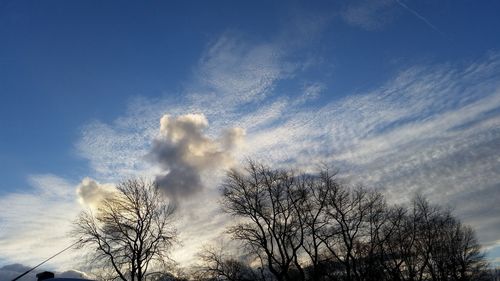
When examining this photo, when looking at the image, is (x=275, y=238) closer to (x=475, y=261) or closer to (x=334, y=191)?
(x=334, y=191)

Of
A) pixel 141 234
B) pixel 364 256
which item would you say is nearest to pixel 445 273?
pixel 364 256

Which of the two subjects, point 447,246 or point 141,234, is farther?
point 447,246

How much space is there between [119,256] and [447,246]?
1531 inches

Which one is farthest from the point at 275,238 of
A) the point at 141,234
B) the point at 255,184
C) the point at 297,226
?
the point at 141,234

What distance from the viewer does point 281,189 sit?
36062 mm

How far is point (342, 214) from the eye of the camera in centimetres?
3697

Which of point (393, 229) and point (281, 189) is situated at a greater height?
point (281, 189)

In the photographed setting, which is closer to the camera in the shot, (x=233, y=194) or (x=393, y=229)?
(x=233, y=194)

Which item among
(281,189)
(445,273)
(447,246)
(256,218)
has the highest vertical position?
(281,189)

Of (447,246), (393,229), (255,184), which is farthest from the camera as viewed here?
(447,246)

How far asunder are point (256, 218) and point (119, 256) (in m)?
12.0

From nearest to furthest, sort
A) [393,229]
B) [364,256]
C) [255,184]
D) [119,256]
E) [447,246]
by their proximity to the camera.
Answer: [119,256], [255,184], [393,229], [364,256], [447,246]

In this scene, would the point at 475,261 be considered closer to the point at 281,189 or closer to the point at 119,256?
the point at 281,189

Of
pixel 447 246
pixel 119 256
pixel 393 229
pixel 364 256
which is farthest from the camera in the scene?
pixel 447 246
